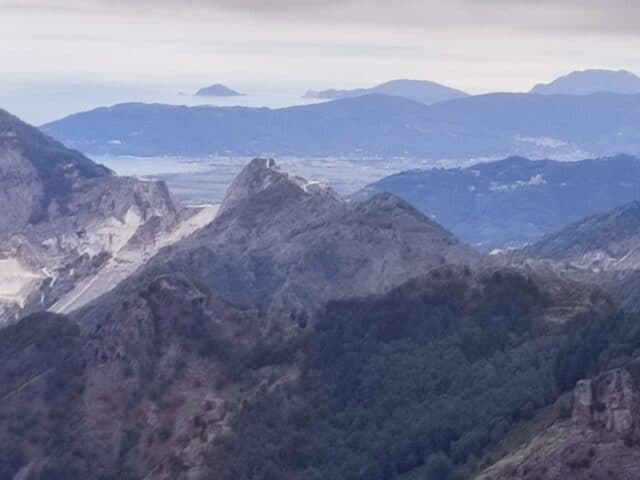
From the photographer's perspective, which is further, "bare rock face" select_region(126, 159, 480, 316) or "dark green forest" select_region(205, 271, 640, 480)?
"bare rock face" select_region(126, 159, 480, 316)

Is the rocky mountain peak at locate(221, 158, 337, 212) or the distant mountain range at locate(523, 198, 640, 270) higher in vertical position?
the rocky mountain peak at locate(221, 158, 337, 212)

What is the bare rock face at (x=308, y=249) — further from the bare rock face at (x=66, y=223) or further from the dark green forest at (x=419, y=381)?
the dark green forest at (x=419, y=381)

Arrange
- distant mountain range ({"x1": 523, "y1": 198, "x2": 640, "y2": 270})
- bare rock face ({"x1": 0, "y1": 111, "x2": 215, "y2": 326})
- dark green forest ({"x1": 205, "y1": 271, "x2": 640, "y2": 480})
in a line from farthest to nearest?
distant mountain range ({"x1": 523, "y1": 198, "x2": 640, "y2": 270})
bare rock face ({"x1": 0, "y1": 111, "x2": 215, "y2": 326})
dark green forest ({"x1": 205, "y1": 271, "x2": 640, "y2": 480})

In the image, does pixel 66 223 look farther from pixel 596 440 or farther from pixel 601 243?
pixel 596 440

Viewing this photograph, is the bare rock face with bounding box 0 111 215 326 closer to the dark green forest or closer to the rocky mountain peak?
the rocky mountain peak

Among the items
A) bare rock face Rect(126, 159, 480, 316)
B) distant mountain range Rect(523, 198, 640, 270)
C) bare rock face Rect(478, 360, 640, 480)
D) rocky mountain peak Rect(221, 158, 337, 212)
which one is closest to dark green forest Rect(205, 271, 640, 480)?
bare rock face Rect(478, 360, 640, 480)

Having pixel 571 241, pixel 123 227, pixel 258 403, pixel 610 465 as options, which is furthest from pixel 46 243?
pixel 610 465

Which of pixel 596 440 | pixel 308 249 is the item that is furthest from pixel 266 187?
pixel 596 440

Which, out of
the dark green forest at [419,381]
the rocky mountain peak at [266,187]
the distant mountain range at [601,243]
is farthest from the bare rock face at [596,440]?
the distant mountain range at [601,243]

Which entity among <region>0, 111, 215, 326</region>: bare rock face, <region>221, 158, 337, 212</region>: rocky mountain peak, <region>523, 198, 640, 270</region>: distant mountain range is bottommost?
<region>523, 198, 640, 270</region>: distant mountain range
